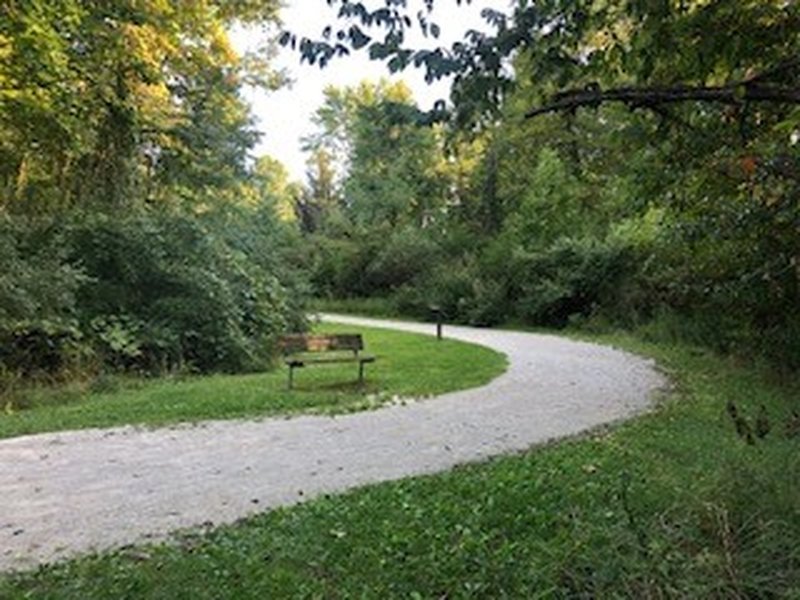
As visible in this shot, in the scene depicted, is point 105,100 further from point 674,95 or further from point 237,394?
point 674,95

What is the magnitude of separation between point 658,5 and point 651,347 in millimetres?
12496

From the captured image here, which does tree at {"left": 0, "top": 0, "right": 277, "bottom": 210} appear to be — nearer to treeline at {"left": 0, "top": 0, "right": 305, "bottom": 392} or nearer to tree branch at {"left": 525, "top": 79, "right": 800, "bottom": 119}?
treeline at {"left": 0, "top": 0, "right": 305, "bottom": 392}

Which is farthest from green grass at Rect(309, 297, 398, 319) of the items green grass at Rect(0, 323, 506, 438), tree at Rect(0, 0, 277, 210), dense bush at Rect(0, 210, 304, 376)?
green grass at Rect(0, 323, 506, 438)

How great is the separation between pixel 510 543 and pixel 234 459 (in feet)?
10.5

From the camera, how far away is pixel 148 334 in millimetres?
12039

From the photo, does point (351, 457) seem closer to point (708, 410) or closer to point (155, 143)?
point (708, 410)

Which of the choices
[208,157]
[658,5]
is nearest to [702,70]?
[658,5]

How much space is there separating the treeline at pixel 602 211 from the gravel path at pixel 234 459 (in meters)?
2.55

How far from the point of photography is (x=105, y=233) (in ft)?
42.4

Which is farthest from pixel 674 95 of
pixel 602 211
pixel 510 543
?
pixel 602 211

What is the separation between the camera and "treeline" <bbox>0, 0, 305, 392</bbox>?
10.7 metres

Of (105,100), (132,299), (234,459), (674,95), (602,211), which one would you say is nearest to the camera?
(674,95)

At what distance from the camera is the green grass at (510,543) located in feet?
11.0

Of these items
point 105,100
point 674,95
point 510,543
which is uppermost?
point 105,100
